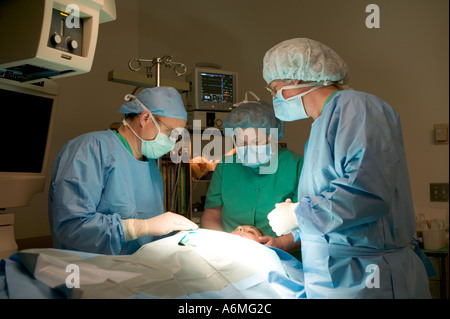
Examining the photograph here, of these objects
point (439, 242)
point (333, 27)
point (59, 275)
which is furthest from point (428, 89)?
point (59, 275)

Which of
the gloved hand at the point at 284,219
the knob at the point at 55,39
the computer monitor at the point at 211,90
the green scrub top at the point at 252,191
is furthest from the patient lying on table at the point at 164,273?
the computer monitor at the point at 211,90

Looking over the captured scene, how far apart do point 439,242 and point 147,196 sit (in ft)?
6.38

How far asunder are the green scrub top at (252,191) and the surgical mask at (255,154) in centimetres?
8

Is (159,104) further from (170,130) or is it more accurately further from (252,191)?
(252,191)

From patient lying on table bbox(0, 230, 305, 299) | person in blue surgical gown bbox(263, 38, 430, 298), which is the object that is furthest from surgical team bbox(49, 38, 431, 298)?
patient lying on table bbox(0, 230, 305, 299)

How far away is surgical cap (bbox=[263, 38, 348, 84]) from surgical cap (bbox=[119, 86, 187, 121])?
612mm

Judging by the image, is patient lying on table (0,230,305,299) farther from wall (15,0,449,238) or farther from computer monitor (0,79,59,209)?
wall (15,0,449,238)

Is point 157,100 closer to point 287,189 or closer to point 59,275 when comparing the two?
point 287,189

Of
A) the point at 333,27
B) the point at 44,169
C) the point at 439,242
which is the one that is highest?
the point at 333,27

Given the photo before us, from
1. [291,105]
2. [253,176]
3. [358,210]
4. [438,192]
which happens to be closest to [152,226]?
[253,176]

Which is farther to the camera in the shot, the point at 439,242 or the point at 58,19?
the point at 439,242

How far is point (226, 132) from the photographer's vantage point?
2227 millimetres

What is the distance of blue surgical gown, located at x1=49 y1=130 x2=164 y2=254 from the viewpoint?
156 cm

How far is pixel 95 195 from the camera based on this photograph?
1645 mm
